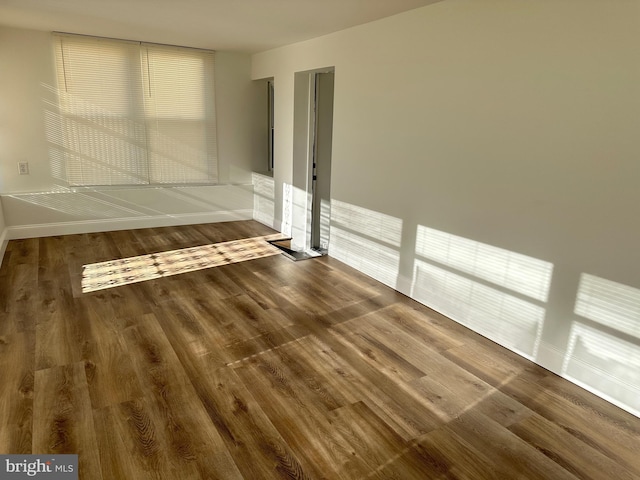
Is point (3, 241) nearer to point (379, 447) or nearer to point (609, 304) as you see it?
point (379, 447)

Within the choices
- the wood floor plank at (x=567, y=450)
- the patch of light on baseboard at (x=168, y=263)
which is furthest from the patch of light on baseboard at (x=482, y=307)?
the patch of light on baseboard at (x=168, y=263)

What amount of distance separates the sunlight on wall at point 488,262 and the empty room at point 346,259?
0.02 metres

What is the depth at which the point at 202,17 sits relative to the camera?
152 inches

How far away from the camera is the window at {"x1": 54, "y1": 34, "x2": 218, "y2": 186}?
203 inches

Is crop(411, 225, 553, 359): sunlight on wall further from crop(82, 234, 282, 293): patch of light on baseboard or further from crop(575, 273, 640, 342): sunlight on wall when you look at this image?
crop(82, 234, 282, 293): patch of light on baseboard

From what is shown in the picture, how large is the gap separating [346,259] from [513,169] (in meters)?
2.15

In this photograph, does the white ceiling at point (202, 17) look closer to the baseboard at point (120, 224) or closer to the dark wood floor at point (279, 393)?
the baseboard at point (120, 224)

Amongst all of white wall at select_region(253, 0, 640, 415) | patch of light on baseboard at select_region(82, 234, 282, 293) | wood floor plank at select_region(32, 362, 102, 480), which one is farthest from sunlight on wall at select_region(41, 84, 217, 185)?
wood floor plank at select_region(32, 362, 102, 480)

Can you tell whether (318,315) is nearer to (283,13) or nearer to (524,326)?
(524,326)

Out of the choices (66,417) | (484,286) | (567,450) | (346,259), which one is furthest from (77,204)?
(567,450)

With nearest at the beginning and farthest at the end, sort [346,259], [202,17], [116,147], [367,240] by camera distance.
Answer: [202,17] < [367,240] < [346,259] < [116,147]

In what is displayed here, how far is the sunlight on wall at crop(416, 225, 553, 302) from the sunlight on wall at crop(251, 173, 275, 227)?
2.89m

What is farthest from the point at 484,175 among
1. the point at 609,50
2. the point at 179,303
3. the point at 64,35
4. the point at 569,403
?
the point at 64,35

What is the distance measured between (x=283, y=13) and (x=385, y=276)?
2.42m
